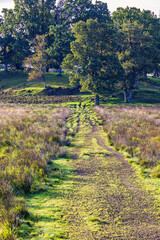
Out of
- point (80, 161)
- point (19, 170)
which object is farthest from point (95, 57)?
point (19, 170)

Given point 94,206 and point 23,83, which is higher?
point 23,83

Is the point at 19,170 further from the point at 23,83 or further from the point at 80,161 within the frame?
the point at 23,83

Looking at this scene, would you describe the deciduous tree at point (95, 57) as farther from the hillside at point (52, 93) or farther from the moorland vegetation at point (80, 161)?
the hillside at point (52, 93)

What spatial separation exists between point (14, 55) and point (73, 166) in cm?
6640

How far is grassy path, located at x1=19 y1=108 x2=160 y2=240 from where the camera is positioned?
4633 millimetres

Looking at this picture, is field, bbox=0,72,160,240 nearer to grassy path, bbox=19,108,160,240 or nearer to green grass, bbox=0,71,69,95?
grassy path, bbox=19,108,160,240

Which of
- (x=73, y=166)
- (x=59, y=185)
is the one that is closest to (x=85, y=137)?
(x=73, y=166)

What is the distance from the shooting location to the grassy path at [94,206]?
463 cm

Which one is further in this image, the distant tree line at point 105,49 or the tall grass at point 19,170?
the distant tree line at point 105,49

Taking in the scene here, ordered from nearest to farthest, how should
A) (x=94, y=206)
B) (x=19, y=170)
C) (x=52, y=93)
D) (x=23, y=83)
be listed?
(x=94, y=206)
(x=19, y=170)
(x=52, y=93)
(x=23, y=83)

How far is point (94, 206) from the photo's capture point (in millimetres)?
Result: 5734

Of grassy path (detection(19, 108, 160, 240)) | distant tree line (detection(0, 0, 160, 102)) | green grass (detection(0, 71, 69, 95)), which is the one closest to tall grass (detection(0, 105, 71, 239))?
grassy path (detection(19, 108, 160, 240))

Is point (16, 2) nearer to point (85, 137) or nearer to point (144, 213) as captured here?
point (85, 137)

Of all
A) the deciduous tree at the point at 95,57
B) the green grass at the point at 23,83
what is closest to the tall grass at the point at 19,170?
the deciduous tree at the point at 95,57
